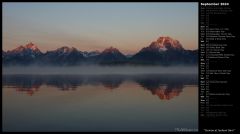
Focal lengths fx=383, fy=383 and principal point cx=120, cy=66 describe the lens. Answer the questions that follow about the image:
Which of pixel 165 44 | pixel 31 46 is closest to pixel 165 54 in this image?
pixel 165 44

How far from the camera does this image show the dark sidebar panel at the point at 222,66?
325 centimetres

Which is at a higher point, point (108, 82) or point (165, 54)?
point (165, 54)

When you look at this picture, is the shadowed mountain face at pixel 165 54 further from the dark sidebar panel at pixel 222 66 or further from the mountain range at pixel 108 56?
the dark sidebar panel at pixel 222 66

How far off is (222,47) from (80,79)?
1.35 metres

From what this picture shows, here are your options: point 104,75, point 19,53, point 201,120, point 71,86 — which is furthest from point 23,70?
point 201,120

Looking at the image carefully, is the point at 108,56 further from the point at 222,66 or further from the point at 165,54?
the point at 222,66

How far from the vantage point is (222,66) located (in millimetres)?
3264

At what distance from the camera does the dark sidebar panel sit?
3.25 meters

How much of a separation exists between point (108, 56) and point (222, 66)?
108 centimetres

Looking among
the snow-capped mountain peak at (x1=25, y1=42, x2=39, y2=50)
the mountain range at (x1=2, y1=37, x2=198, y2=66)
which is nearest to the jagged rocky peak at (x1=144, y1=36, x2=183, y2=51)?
the mountain range at (x1=2, y1=37, x2=198, y2=66)

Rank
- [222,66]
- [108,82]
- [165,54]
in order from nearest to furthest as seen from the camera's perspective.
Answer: [222,66] < [108,82] < [165,54]

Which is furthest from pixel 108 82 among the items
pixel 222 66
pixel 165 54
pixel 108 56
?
pixel 222 66

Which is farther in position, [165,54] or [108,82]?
[165,54]

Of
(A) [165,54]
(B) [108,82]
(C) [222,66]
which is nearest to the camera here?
(C) [222,66]
